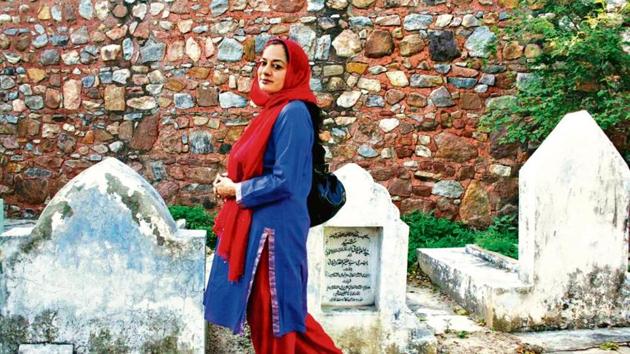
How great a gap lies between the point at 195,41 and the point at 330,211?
14.3 feet

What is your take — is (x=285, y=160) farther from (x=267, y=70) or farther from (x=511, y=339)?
(x=511, y=339)

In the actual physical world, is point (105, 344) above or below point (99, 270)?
below

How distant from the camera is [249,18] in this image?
643 centimetres

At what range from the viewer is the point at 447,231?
243 inches

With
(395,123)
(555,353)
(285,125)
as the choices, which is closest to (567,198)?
(555,353)

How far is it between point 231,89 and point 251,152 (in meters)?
4.14

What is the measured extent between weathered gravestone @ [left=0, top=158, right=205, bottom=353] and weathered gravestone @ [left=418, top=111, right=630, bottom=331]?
2.07 meters

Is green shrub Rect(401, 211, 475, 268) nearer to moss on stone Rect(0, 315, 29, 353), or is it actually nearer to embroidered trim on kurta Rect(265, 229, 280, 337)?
embroidered trim on kurta Rect(265, 229, 280, 337)

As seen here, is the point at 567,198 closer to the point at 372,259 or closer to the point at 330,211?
the point at 372,259

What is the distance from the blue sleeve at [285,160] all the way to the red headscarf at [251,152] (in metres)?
0.05

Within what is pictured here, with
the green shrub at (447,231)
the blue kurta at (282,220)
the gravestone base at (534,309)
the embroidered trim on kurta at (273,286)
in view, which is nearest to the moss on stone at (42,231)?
the blue kurta at (282,220)

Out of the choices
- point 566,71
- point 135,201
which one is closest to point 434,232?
point 566,71

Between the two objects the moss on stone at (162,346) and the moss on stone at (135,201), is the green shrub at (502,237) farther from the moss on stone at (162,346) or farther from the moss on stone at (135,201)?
the moss on stone at (135,201)

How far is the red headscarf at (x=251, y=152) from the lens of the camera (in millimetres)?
2463
